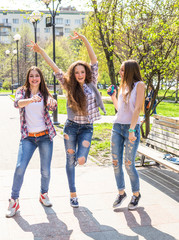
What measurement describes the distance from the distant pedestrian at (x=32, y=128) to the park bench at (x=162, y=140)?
187 cm

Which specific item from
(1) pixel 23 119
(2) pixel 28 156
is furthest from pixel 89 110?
(2) pixel 28 156

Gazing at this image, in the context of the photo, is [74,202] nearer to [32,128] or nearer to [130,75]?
[32,128]

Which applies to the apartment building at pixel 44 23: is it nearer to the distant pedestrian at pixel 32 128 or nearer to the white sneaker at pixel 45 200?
the distant pedestrian at pixel 32 128

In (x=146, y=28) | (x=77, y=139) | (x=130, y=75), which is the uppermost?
(x=146, y=28)

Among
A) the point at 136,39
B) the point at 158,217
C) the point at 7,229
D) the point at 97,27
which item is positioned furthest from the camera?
the point at 97,27

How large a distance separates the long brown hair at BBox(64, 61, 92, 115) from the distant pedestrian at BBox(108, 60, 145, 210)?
0.39 m

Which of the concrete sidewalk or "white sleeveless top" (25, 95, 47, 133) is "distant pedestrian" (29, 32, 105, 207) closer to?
"white sleeveless top" (25, 95, 47, 133)

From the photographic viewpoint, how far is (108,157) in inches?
283

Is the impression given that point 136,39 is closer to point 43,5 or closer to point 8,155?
point 8,155

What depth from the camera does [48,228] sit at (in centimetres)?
362

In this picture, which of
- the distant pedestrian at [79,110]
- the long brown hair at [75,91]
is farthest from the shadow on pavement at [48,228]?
the long brown hair at [75,91]

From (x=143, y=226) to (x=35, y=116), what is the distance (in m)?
1.80

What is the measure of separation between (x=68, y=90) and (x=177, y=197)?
2156 millimetres

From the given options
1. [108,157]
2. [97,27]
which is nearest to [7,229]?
[108,157]
